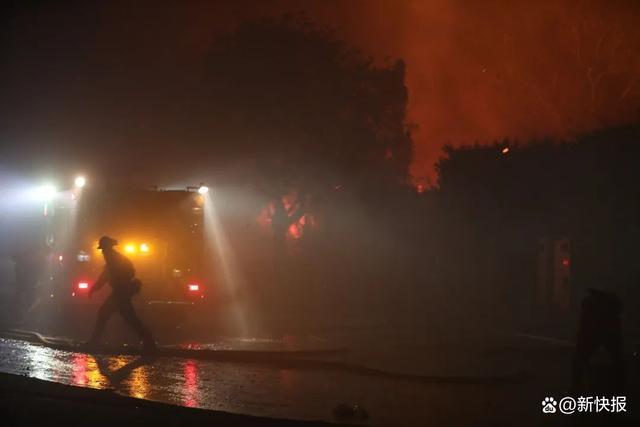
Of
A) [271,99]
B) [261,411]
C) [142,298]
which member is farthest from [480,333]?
[271,99]

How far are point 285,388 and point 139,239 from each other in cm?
940

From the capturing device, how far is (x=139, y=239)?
19797 mm

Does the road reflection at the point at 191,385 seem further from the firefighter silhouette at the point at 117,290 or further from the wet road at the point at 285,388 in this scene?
the firefighter silhouette at the point at 117,290

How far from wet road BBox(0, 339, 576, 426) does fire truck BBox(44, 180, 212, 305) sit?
4.98m

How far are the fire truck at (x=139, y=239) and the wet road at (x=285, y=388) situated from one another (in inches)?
196

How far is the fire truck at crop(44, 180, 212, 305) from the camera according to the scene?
1894 cm

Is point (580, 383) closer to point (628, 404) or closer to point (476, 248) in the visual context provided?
point (628, 404)

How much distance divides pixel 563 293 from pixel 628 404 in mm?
14511

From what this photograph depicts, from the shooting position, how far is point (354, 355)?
14.1 metres

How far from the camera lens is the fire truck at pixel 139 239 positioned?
62.1ft

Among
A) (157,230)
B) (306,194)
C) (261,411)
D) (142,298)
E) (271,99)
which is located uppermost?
(271,99)

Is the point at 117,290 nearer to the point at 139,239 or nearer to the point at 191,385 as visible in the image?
the point at 191,385

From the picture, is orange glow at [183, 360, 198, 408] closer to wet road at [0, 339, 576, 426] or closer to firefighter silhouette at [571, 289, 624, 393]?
wet road at [0, 339, 576, 426]

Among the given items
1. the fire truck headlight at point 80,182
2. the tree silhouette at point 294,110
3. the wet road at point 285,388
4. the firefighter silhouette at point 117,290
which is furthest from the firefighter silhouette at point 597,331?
the tree silhouette at point 294,110
